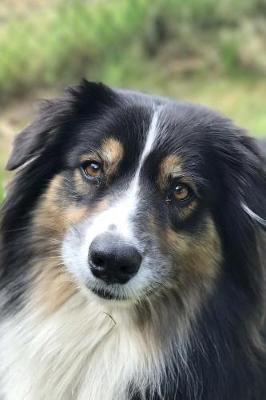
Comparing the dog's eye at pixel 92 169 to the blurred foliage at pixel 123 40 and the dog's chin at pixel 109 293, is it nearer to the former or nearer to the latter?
the dog's chin at pixel 109 293

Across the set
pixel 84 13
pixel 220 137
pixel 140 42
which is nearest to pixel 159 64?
pixel 140 42

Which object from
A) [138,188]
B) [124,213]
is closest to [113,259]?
[124,213]

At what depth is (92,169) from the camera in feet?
9.91

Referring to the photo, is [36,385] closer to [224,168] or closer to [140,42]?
[224,168]

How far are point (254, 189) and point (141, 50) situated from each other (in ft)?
19.6

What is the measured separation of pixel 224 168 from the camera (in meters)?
3.09

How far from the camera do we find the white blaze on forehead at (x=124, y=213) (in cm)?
277

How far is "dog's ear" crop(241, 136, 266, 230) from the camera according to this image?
300 centimetres

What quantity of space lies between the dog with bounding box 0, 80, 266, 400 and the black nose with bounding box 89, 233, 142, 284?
0.25 feet

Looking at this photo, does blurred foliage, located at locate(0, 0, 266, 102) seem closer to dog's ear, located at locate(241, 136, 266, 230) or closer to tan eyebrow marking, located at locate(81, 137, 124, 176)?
tan eyebrow marking, located at locate(81, 137, 124, 176)

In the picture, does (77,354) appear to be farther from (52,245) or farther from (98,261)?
(98,261)

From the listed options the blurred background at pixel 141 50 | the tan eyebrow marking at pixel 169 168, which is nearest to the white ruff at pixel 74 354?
the tan eyebrow marking at pixel 169 168

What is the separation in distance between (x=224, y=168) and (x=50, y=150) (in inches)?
28.7

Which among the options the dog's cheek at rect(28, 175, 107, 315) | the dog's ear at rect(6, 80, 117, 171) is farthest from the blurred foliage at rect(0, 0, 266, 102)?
the dog's cheek at rect(28, 175, 107, 315)
